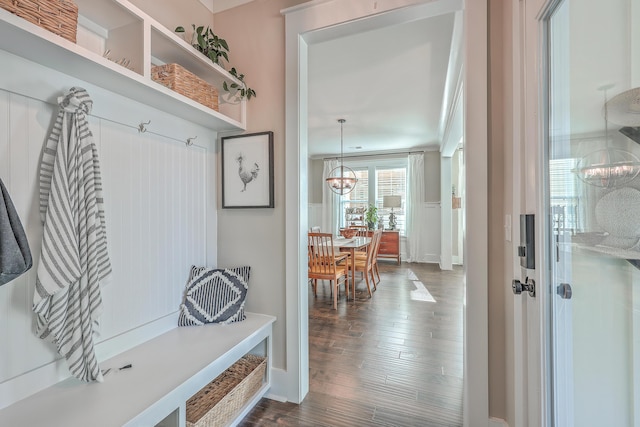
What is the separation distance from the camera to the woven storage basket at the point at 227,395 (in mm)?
1383

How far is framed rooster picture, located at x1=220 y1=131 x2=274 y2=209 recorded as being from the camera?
6.10ft

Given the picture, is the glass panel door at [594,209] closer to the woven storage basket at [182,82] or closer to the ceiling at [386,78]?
the ceiling at [386,78]

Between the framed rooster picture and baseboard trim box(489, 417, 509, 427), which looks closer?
baseboard trim box(489, 417, 509, 427)

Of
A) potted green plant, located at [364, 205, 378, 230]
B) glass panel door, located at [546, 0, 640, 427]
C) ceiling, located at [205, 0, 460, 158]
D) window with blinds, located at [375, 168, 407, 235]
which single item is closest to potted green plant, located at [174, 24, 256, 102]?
ceiling, located at [205, 0, 460, 158]

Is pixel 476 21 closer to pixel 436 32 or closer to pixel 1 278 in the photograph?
pixel 436 32

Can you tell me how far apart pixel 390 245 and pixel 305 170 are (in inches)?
195

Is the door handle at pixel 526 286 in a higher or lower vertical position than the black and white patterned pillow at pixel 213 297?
higher

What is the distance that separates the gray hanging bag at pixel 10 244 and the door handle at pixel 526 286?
182 cm

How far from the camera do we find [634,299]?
596 mm

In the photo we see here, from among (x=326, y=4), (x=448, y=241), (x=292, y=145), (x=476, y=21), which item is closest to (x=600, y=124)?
(x=476, y=21)

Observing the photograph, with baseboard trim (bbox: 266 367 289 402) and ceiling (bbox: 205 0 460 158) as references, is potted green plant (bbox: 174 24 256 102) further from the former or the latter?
baseboard trim (bbox: 266 367 289 402)

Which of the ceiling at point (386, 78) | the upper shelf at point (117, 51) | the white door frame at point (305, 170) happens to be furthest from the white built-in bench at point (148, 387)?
the ceiling at point (386, 78)

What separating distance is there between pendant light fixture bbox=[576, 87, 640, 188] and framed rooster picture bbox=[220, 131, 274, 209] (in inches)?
59.1

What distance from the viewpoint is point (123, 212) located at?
4.75ft
